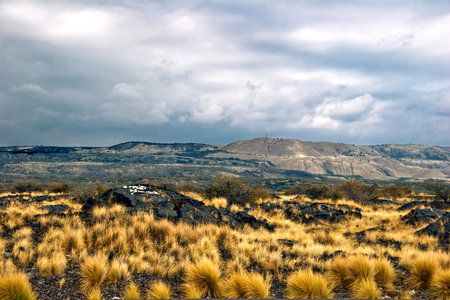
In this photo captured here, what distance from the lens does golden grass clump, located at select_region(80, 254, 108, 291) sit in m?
7.61

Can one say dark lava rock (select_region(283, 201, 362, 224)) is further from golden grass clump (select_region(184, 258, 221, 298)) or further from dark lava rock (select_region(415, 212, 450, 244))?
golden grass clump (select_region(184, 258, 221, 298))

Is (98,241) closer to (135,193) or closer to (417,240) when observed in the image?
(135,193)

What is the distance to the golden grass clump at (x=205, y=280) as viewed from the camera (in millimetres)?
7590

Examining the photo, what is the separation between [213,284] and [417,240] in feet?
36.5

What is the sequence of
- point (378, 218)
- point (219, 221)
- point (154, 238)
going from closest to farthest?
point (154, 238) → point (219, 221) → point (378, 218)

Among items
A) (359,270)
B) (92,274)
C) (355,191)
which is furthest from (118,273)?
(355,191)

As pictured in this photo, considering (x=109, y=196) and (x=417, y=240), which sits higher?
(x=109, y=196)

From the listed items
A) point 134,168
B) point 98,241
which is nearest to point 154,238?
point 98,241

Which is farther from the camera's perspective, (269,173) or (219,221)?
(269,173)

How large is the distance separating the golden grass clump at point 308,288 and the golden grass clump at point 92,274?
4521mm

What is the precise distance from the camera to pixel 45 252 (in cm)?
962

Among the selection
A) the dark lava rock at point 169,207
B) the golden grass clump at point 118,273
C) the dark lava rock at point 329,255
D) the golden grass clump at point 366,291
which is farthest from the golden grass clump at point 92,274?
the dark lava rock at point 329,255

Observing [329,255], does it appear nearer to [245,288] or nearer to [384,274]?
[384,274]

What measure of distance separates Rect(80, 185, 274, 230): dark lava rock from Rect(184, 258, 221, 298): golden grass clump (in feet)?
21.0
